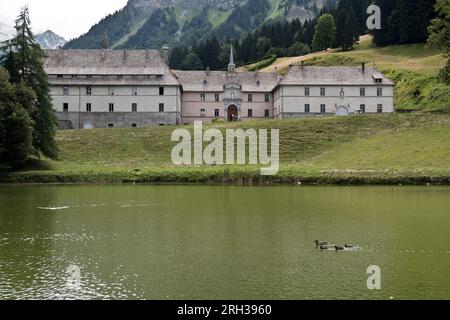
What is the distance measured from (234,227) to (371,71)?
65674 mm

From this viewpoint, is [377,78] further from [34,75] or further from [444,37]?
[34,75]

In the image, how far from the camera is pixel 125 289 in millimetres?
12875

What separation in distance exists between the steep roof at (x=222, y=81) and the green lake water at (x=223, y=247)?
178 ft

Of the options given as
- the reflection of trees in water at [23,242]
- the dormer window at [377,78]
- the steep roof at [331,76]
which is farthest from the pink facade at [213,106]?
the reflection of trees in water at [23,242]

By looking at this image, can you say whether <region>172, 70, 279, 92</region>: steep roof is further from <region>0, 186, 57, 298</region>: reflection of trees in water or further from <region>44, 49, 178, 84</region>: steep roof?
<region>0, 186, 57, 298</region>: reflection of trees in water

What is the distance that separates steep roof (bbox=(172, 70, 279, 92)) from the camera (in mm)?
85312

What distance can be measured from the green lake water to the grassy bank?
11.9 m

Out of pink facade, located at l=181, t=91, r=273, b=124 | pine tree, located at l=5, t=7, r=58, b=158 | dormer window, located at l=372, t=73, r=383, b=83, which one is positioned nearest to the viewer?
pine tree, located at l=5, t=7, r=58, b=158

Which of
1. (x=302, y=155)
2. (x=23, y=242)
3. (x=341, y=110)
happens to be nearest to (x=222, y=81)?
(x=341, y=110)

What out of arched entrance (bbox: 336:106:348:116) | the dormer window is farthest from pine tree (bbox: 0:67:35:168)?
the dormer window

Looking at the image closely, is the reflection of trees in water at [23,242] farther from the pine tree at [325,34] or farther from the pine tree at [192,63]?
the pine tree at [192,63]

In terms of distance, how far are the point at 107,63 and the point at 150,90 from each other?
7.89 metres

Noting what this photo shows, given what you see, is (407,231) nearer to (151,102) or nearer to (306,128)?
(306,128)
